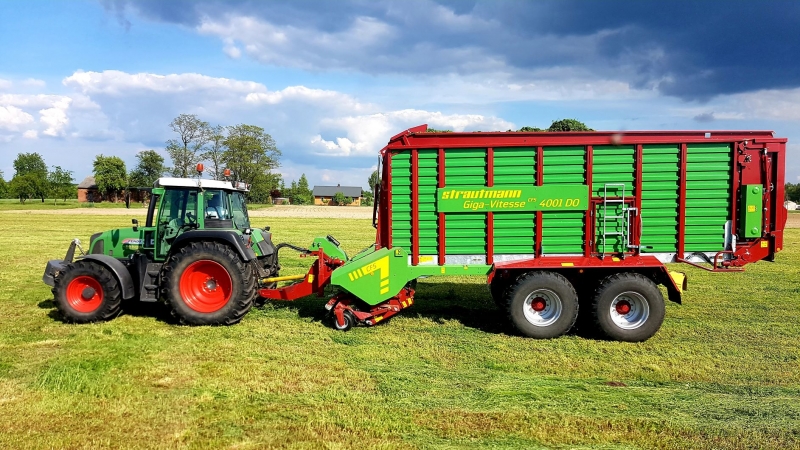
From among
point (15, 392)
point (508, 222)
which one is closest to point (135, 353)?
point (15, 392)

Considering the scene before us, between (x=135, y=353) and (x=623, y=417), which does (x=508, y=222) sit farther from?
(x=135, y=353)

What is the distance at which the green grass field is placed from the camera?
3.95m

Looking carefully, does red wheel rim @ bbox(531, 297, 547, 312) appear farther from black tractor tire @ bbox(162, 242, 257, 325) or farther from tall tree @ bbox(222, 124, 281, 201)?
tall tree @ bbox(222, 124, 281, 201)

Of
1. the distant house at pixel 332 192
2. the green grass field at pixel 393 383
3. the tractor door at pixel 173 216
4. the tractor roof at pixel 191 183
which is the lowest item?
the green grass field at pixel 393 383

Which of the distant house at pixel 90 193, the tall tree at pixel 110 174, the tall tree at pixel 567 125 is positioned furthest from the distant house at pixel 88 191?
the tall tree at pixel 567 125

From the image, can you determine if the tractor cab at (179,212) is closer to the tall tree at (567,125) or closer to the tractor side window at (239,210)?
the tractor side window at (239,210)

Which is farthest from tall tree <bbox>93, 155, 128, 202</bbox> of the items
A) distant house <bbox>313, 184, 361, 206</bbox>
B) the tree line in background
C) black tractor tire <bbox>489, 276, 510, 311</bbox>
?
black tractor tire <bbox>489, 276, 510, 311</bbox>

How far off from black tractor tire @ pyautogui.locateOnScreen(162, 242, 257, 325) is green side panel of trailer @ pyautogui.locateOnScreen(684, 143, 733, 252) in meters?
5.98

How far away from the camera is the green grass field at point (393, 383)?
395 cm

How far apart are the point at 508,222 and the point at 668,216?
2077 mm

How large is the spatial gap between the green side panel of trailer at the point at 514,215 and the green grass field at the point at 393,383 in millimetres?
1220

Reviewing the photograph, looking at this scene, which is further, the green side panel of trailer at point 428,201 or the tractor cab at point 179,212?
the tractor cab at point 179,212

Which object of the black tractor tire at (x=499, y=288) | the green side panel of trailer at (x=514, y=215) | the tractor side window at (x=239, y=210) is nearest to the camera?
the green side panel of trailer at (x=514, y=215)

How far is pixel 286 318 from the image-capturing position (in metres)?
7.63
